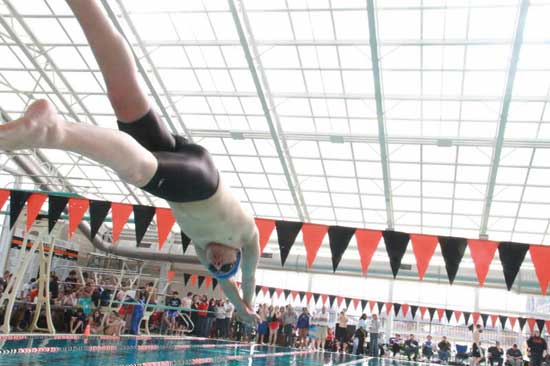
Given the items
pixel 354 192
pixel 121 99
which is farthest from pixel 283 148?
pixel 121 99

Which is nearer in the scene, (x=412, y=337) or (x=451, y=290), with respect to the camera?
(x=412, y=337)

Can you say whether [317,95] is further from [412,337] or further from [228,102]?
[412,337]

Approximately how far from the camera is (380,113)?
1725 centimetres

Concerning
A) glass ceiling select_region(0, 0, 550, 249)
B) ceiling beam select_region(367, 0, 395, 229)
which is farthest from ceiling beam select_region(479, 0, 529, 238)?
ceiling beam select_region(367, 0, 395, 229)

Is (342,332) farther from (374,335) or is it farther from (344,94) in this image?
(344,94)

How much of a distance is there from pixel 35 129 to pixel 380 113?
16321mm

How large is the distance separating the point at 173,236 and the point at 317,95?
11057mm

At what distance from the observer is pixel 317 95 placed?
17750mm

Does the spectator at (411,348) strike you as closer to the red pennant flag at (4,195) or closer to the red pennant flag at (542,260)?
the red pennant flag at (542,260)

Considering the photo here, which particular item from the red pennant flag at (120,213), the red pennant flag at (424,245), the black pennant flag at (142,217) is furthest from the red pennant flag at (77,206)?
the red pennant flag at (424,245)

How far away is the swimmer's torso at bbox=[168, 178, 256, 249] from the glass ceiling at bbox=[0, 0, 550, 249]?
11.8 metres

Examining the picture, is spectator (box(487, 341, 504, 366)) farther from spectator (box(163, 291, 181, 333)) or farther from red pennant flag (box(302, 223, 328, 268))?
red pennant flag (box(302, 223, 328, 268))

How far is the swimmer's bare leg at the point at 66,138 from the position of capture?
1.57 m

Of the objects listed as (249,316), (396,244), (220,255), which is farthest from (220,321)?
(220,255)
